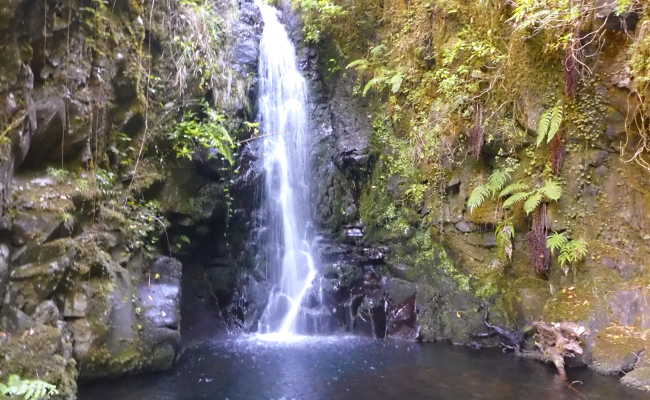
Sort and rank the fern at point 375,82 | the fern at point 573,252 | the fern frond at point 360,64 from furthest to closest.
Result: the fern frond at point 360,64 < the fern at point 375,82 < the fern at point 573,252

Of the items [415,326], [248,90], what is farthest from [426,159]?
[248,90]


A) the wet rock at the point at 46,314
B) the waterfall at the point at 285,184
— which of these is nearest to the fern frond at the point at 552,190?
the waterfall at the point at 285,184

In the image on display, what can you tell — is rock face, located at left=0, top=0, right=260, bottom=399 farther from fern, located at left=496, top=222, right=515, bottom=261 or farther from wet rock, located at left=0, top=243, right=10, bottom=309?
fern, located at left=496, top=222, right=515, bottom=261

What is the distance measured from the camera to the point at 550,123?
7.08 metres

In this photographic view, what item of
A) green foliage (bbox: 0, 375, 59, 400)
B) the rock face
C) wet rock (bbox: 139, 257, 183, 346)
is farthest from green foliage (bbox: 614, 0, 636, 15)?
green foliage (bbox: 0, 375, 59, 400)

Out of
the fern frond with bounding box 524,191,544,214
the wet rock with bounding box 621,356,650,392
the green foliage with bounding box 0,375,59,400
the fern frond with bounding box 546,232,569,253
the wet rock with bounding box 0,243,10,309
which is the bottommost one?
the wet rock with bounding box 621,356,650,392

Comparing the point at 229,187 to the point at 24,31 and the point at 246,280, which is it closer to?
the point at 246,280

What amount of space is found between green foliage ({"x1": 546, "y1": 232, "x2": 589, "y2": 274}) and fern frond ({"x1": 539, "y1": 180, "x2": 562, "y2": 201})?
1.91ft

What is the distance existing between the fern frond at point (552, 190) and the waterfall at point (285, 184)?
447 cm

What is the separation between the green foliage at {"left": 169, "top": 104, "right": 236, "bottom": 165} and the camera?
23.3 ft

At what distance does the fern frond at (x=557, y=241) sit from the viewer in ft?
22.8

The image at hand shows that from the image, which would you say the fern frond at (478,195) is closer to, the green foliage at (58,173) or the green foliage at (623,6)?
the green foliage at (623,6)

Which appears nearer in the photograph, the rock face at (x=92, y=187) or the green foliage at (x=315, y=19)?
the rock face at (x=92, y=187)

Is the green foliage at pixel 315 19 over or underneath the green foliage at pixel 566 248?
over
